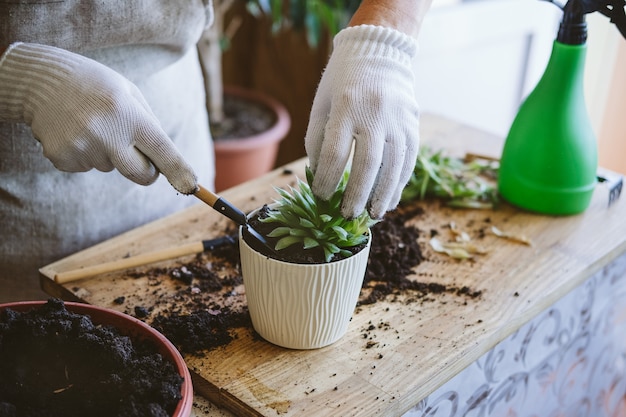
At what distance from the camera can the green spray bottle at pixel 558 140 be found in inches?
51.3

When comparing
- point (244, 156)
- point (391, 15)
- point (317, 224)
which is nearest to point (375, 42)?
point (391, 15)

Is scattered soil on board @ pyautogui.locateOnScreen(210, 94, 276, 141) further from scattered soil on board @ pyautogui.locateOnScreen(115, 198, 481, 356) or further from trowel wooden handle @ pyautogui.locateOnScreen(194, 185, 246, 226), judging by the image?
trowel wooden handle @ pyautogui.locateOnScreen(194, 185, 246, 226)

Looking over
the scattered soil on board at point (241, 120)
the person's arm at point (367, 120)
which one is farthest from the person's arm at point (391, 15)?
the scattered soil on board at point (241, 120)

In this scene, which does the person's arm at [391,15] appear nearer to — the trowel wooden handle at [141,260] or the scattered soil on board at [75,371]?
the trowel wooden handle at [141,260]

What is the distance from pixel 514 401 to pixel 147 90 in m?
0.83

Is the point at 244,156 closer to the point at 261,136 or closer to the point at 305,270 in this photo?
the point at 261,136

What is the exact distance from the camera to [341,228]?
967mm

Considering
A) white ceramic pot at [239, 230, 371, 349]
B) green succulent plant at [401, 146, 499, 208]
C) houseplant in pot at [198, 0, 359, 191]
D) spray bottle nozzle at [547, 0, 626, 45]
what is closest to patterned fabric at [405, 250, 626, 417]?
white ceramic pot at [239, 230, 371, 349]

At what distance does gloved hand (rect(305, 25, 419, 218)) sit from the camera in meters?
0.96

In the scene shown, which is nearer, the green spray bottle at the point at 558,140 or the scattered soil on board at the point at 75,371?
the scattered soil on board at the point at 75,371

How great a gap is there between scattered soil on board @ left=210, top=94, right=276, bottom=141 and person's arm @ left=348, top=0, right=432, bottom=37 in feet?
4.28

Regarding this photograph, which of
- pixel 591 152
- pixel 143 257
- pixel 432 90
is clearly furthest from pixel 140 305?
pixel 432 90

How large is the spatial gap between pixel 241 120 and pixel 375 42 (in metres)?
1.49

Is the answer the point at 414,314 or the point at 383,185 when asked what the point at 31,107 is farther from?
the point at 414,314
